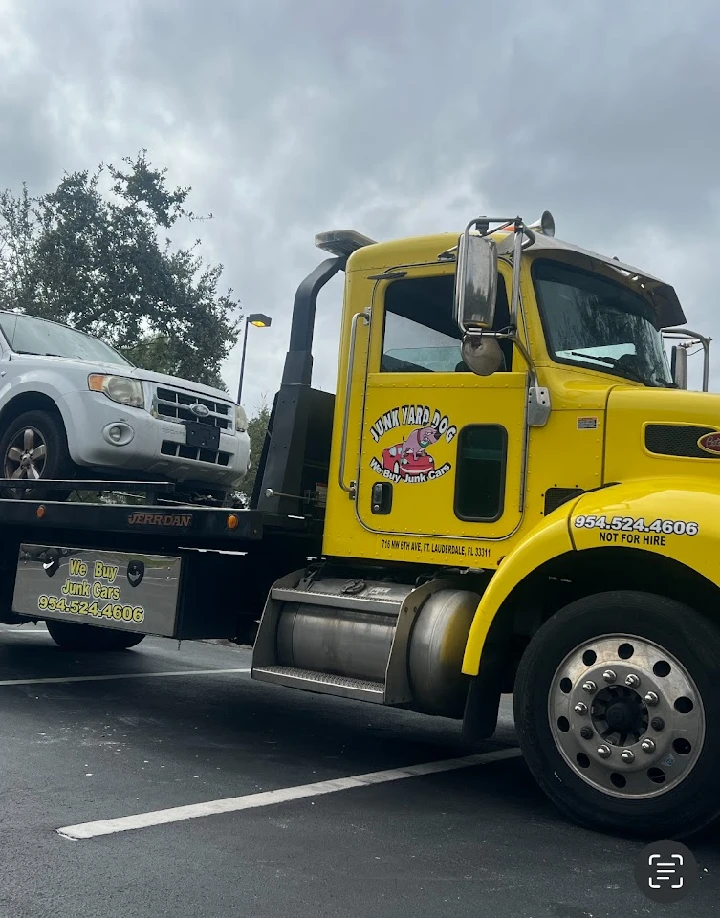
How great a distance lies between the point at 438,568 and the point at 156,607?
1934 millimetres

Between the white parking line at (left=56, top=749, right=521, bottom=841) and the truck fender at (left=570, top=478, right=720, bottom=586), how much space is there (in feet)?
5.75

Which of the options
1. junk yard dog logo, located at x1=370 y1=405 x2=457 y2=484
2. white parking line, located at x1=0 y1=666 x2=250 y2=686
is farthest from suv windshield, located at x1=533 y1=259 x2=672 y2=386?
white parking line, located at x1=0 y1=666 x2=250 y2=686

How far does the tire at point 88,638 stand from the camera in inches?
356

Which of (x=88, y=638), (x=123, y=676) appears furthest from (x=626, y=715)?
(x=88, y=638)

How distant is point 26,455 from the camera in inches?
289

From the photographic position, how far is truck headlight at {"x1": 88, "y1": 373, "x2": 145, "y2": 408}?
7.00 metres

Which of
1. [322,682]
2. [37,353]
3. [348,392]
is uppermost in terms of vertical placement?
[37,353]

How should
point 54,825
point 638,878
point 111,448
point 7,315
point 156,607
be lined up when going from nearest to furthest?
point 638,878
point 54,825
point 156,607
point 111,448
point 7,315

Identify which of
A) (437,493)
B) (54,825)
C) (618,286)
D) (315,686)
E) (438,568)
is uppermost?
(618,286)

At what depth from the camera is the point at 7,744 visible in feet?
17.9

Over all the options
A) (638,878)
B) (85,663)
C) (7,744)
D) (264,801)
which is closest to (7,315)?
(85,663)

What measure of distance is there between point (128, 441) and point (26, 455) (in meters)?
1.01

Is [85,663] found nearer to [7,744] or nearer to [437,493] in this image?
[7,744]

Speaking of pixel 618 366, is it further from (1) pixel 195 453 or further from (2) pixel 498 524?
(1) pixel 195 453
